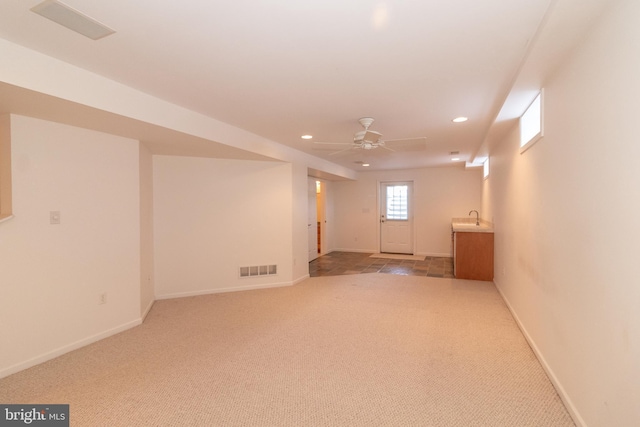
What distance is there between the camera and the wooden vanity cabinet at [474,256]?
5.52m

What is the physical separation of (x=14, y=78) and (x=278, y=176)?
3507mm

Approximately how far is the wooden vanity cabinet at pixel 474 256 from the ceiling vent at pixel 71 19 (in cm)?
553

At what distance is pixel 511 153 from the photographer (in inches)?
152

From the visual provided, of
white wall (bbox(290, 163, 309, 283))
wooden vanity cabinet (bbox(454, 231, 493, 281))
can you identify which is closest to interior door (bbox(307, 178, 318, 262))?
white wall (bbox(290, 163, 309, 283))

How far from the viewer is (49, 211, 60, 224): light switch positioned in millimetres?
2938

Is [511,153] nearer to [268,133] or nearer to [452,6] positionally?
[452,6]

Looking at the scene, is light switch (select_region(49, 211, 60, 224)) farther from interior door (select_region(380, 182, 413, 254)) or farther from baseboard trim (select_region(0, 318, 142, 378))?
interior door (select_region(380, 182, 413, 254))

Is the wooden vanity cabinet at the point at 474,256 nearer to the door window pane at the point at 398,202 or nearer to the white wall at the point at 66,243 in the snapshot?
the door window pane at the point at 398,202

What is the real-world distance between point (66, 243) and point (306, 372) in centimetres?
260

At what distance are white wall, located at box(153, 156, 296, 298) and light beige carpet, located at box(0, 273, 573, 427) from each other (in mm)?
821

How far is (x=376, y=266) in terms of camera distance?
22.9ft

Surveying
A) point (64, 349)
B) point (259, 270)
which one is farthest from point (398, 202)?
point (64, 349)

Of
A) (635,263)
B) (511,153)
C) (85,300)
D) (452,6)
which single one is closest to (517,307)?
(511,153)

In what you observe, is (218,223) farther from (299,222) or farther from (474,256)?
(474,256)
